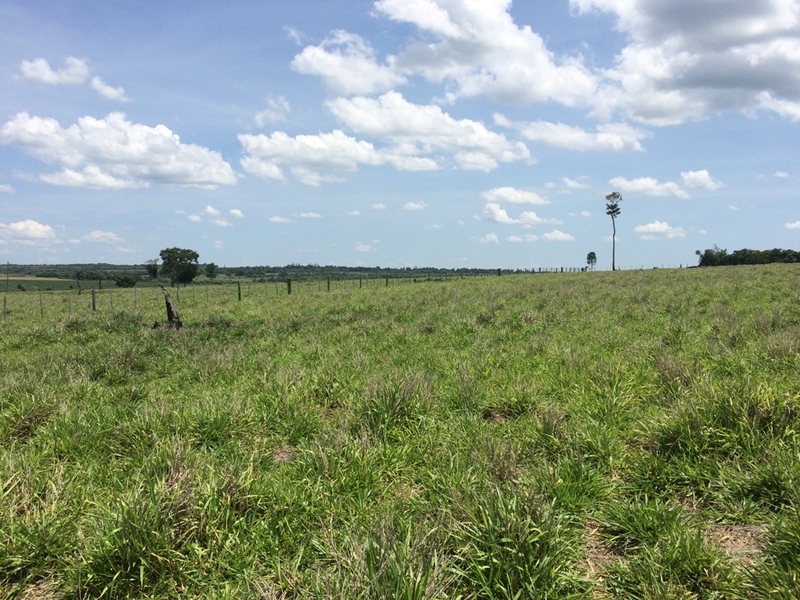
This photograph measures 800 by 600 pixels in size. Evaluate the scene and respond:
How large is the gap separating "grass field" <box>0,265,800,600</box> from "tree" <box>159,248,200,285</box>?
109 metres

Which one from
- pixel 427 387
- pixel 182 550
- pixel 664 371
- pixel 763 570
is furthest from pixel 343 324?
pixel 763 570

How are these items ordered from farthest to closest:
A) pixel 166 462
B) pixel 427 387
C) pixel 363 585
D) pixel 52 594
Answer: pixel 427 387 → pixel 166 462 → pixel 52 594 → pixel 363 585

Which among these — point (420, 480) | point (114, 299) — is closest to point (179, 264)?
point (114, 299)

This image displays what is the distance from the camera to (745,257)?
87500 millimetres

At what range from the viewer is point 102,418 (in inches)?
226

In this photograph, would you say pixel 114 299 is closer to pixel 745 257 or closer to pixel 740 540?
pixel 740 540

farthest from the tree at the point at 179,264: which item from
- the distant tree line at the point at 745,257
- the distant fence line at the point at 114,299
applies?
the distant tree line at the point at 745,257

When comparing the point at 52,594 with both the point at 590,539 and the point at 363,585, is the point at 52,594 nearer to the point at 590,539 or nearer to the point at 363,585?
the point at 363,585

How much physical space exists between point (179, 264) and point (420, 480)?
115 m

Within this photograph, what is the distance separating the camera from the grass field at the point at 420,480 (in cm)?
291

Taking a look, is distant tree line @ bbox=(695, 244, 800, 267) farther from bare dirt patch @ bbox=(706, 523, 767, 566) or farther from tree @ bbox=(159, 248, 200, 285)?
tree @ bbox=(159, 248, 200, 285)

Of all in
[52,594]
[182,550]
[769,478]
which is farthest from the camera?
[769,478]

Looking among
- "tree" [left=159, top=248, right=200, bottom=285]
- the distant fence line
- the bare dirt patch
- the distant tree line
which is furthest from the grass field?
"tree" [left=159, top=248, right=200, bottom=285]

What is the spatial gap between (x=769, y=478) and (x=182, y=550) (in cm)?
444
